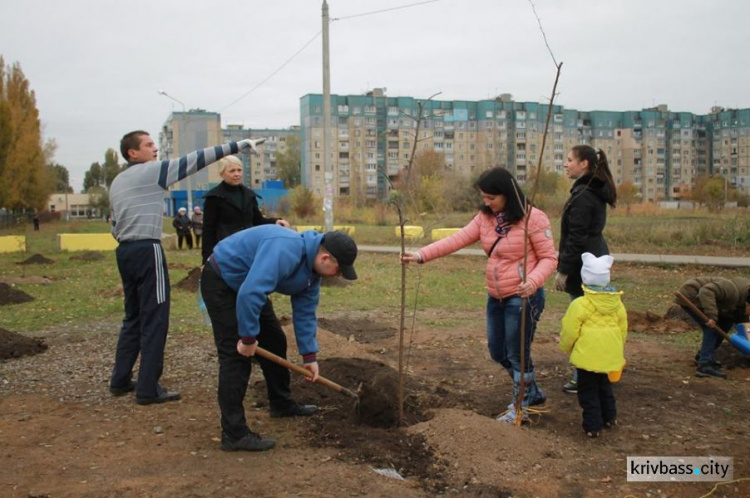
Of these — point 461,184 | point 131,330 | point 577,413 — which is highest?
point 461,184

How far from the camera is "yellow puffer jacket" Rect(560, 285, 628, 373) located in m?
4.05

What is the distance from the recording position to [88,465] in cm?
361

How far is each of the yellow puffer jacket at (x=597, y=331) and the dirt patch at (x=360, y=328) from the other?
3.56 meters

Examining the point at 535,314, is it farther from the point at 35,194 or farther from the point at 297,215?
the point at 35,194

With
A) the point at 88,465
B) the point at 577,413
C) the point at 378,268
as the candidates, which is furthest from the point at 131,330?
the point at 378,268

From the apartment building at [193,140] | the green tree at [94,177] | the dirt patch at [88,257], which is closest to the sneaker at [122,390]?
the dirt patch at [88,257]

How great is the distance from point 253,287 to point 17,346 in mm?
4251

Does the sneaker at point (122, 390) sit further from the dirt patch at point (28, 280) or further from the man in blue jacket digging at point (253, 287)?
the dirt patch at point (28, 280)

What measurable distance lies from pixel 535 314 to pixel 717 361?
249 cm

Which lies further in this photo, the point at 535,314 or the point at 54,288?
the point at 54,288

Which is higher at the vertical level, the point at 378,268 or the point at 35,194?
the point at 35,194

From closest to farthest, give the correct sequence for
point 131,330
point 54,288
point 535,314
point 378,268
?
point 535,314 → point 131,330 → point 54,288 → point 378,268

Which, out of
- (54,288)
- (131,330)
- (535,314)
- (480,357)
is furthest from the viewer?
(54,288)

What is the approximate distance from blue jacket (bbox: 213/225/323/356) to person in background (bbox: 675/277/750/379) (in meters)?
3.38
